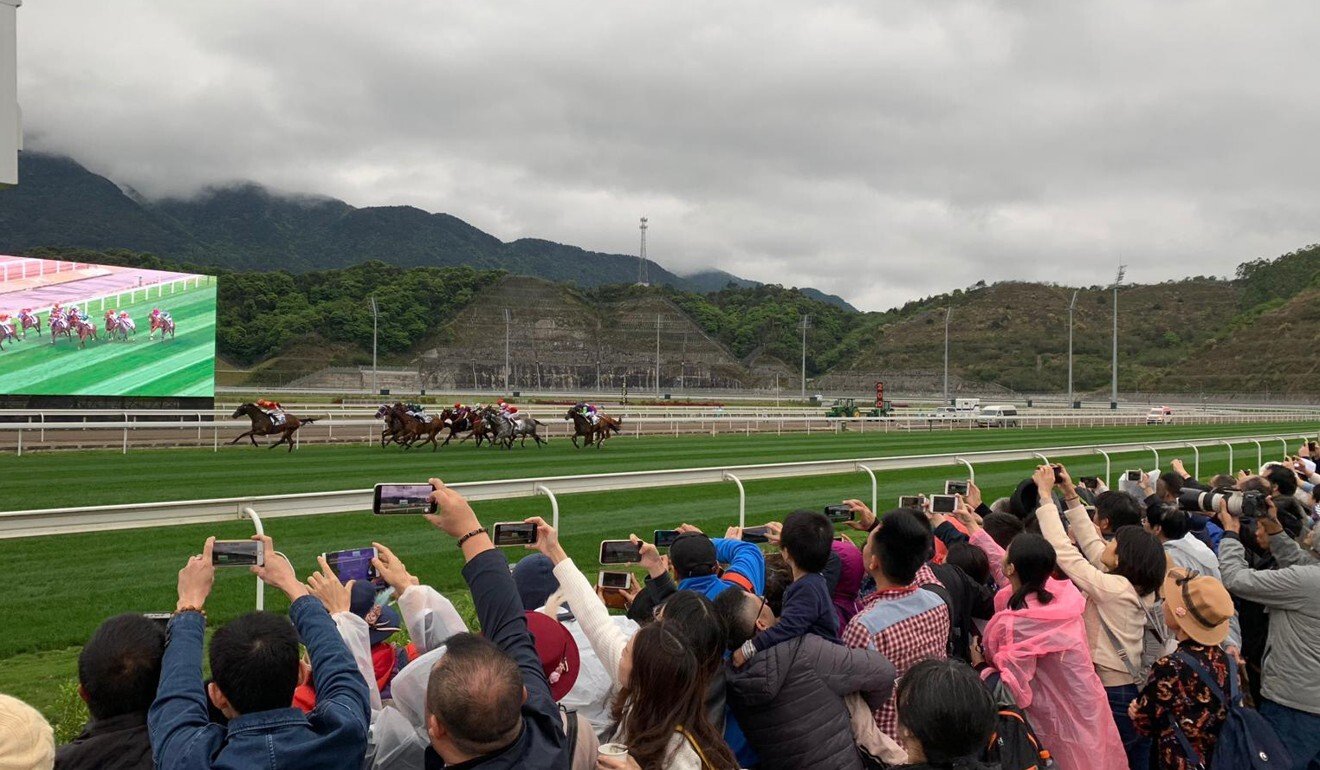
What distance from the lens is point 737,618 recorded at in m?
2.60

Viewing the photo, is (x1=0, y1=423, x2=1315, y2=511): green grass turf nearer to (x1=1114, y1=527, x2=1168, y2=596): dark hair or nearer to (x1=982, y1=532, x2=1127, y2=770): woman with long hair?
(x1=982, y1=532, x2=1127, y2=770): woman with long hair

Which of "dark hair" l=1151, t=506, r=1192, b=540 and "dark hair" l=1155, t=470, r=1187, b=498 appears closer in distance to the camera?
"dark hair" l=1151, t=506, r=1192, b=540

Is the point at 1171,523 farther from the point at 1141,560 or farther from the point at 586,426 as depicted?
the point at 586,426

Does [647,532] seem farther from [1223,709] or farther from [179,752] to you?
[179,752]

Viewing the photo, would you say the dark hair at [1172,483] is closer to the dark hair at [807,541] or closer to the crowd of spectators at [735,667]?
the crowd of spectators at [735,667]

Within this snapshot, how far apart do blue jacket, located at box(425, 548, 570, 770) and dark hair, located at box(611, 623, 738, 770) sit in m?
0.21

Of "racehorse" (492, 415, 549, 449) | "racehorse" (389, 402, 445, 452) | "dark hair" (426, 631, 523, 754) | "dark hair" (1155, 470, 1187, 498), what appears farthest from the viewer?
"racehorse" (492, 415, 549, 449)

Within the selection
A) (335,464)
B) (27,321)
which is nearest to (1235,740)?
(335,464)

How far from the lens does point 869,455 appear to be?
60.5 feet

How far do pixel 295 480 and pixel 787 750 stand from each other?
39.0 feet

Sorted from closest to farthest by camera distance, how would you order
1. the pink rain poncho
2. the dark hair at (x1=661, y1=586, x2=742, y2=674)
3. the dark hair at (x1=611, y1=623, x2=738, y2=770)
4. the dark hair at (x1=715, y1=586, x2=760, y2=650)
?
1. the dark hair at (x1=611, y1=623, x2=738, y2=770)
2. the dark hair at (x1=661, y1=586, x2=742, y2=674)
3. the dark hair at (x1=715, y1=586, x2=760, y2=650)
4. the pink rain poncho

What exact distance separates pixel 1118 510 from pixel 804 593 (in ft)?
8.88

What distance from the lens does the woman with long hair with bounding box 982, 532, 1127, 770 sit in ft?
10.1

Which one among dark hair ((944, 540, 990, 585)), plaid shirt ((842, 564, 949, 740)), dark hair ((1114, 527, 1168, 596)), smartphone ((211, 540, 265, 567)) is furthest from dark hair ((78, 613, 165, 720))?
dark hair ((1114, 527, 1168, 596))
